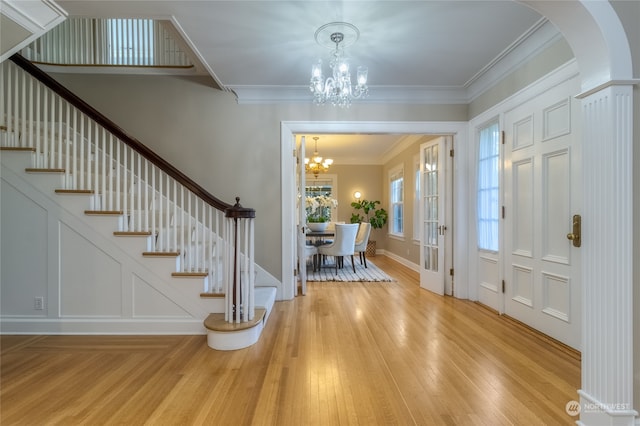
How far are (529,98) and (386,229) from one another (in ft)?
18.6

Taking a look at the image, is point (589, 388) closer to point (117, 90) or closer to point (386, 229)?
point (117, 90)

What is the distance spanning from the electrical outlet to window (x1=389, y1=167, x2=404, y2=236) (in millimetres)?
6272

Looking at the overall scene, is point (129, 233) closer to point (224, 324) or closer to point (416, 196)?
point (224, 324)

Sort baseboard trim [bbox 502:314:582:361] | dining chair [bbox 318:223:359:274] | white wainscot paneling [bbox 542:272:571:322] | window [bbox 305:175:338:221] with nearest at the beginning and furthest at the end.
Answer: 1. baseboard trim [bbox 502:314:582:361]
2. white wainscot paneling [bbox 542:272:571:322]
3. dining chair [bbox 318:223:359:274]
4. window [bbox 305:175:338:221]

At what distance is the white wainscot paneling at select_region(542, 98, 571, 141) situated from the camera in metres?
2.39

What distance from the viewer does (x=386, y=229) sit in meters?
8.27

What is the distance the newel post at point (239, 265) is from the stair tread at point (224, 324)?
0.05 metres

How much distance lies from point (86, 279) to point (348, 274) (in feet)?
12.5

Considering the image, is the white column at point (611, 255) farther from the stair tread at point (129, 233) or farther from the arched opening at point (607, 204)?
the stair tread at point (129, 233)

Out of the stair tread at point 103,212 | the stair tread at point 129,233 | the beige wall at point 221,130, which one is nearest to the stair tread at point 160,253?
the stair tread at point 129,233

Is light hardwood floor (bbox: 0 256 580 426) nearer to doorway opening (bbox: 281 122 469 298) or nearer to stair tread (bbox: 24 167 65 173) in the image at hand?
doorway opening (bbox: 281 122 469 298)

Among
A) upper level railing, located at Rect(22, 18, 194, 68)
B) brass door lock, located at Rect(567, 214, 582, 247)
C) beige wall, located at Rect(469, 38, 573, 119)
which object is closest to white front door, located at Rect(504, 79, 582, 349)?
beige wall, located at Rect(469, 38, 573, 119)

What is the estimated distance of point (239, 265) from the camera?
2.54 m

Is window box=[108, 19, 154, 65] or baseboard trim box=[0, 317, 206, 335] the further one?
window box=[108, 19, 154, 65]
